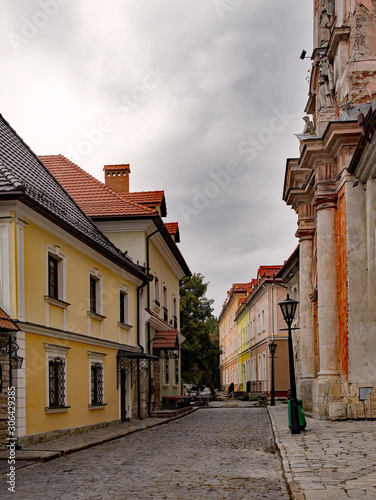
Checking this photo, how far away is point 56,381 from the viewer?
15.2 m

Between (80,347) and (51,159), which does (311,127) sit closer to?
(80,347)

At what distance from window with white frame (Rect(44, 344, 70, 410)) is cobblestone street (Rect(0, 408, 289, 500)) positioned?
1.76 m

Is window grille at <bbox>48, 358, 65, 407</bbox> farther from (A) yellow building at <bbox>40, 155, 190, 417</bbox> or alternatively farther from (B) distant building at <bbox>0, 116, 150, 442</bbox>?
(A) yellow building at <bbox>40, 155, 190, 417</bbox>

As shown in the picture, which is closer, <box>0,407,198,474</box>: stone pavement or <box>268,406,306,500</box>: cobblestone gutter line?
<box>268,406,306,500</box>: cobblestone gutter line

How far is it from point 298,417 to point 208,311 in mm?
31929

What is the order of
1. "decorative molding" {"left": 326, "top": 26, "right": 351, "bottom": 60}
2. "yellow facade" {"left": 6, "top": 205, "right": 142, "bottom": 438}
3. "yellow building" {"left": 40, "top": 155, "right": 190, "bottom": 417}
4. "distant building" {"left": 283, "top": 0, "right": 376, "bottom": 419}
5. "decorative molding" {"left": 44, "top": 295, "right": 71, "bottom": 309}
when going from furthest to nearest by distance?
1. "yellow building" {"left": 40, "top": 155, "right": 190, "bottom": 417}
2. "decorative molding" {"left": 326, "top": 26, "right": 351, "bottom": 60}
3. "distant building" {"left": 283, "top": 0, "right": 376, "bottom": 419}
4. "decorative molding" {"left": 44, "top": 295, "right": 71, "bottom": 309}
5. "yellow facade" {"left": 6, "top": 205, "right": 142, "bottom": 438}

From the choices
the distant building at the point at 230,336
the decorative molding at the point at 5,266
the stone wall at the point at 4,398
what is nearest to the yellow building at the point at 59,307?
the decorative molding at the point at 5,266

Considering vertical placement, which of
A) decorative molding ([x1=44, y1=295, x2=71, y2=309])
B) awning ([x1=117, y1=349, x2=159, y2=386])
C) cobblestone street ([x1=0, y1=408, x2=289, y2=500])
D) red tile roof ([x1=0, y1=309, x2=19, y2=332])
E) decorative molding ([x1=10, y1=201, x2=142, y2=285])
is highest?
decorative molding ([x1=10, y1=201, x2=142, y2=285])

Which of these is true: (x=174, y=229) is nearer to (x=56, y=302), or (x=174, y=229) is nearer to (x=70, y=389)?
(x=70, y=389)

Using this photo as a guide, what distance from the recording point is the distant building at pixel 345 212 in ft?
57.5

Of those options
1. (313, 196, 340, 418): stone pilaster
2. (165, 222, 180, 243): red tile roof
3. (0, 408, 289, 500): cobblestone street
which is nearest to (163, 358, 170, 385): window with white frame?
(165, 222, 180, 243): red tile roof

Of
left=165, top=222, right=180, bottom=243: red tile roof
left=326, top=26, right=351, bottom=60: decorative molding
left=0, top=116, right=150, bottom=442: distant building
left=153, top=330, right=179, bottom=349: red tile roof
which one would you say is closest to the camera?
left=0, top=116, right=150, bottom=442: distant building

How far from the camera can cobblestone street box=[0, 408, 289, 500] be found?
24.9ft

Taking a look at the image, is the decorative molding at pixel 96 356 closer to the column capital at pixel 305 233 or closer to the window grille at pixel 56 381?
the window grille at pixel 56 381
